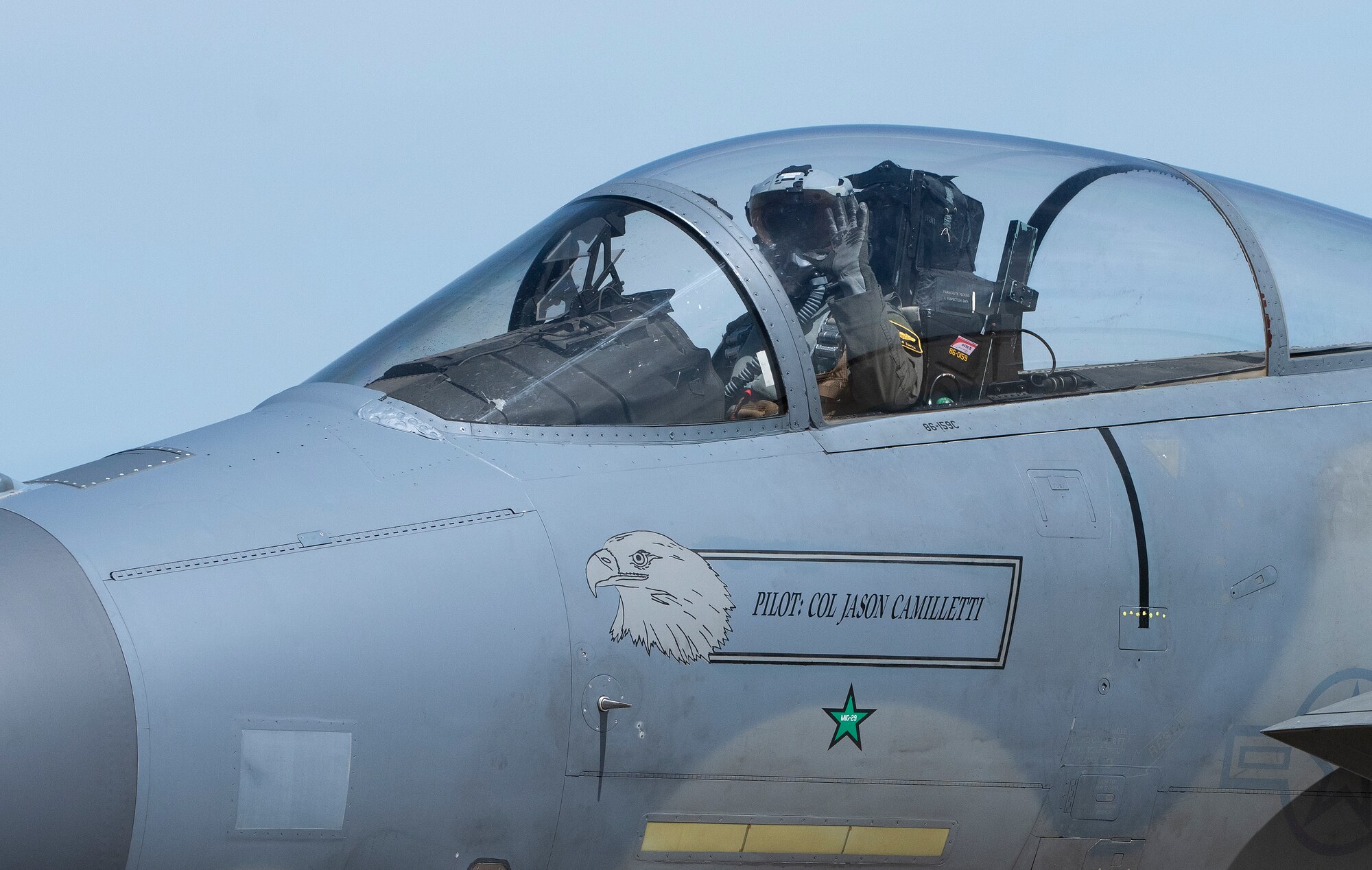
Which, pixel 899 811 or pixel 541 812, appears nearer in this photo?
pixel 541 812

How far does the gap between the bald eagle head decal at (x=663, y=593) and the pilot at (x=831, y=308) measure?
0.64 m

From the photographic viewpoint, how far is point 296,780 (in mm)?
3600

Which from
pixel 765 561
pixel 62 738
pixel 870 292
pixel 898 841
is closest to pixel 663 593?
pixel 765 561

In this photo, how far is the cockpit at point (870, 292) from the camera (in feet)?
14.5

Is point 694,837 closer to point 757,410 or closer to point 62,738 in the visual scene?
point 757,410

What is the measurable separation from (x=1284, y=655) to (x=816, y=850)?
1.80m

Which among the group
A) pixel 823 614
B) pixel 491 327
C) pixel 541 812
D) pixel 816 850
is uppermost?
pixel 491 327

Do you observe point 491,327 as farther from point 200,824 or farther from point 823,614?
point 200,824

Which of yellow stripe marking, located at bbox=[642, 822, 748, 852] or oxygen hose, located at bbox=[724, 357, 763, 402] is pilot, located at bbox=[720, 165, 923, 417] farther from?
yellow stripe marking, located at bbox=[642, 822, 748, 852]

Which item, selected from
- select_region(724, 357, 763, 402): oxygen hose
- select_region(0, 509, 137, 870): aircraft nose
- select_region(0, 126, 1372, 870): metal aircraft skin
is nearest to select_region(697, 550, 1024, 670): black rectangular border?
select_region(0, 126, 1372, 870): metal aircraft skin

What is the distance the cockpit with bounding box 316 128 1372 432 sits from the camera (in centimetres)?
443

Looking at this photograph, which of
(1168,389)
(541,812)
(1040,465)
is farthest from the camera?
(1168,389)

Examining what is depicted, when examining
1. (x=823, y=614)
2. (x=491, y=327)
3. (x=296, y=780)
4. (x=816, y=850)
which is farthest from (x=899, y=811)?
(x=491, y=327)

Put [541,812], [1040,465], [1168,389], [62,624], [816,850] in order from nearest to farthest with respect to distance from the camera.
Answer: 1. [62,624]
2. [541,812]
3. [816,850]
4. [1040,465]
5. [1168,389]
